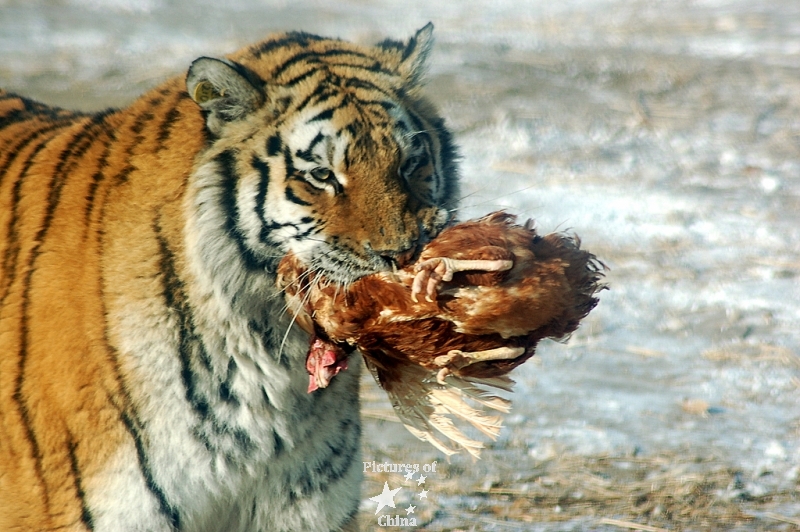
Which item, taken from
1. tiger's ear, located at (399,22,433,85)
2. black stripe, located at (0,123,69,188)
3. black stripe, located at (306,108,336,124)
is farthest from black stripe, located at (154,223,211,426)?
tiger's ear, located at (399,22,433,85)

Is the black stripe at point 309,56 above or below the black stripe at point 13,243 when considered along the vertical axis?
above

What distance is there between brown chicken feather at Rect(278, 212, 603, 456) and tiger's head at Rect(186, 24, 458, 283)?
0.11m

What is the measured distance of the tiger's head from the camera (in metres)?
2.19

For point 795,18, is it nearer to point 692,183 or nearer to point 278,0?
point 692,183

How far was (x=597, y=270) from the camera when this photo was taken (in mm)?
2014

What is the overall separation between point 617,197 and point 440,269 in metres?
4.47

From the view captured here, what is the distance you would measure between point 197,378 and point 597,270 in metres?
0.95

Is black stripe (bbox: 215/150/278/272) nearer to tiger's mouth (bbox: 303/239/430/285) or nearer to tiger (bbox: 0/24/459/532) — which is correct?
tiger (bbox: 0/24/459/532)

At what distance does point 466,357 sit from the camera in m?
1.98

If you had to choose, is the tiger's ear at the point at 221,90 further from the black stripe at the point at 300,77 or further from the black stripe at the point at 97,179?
the black stripe at the point at 97,179

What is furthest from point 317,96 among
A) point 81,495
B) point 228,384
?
point 81,495

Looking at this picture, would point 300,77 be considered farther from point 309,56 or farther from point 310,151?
point 310,151

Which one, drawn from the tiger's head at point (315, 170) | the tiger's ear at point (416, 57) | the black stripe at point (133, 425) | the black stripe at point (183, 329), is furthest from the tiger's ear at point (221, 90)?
the black stripe at point (133, 425)

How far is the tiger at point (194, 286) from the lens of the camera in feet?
7.41
